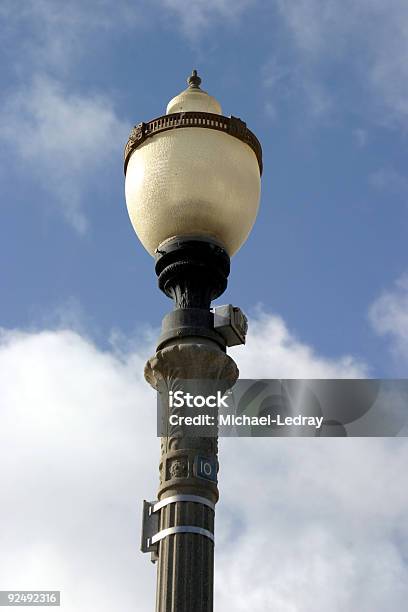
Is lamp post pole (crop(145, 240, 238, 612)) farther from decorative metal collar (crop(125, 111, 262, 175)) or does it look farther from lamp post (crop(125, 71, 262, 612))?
decorative metal collar (crop(125, 111, 262, 175))

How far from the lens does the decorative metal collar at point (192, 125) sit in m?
12.6

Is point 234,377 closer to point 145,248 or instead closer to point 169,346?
point 169,346

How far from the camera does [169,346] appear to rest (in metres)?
11.5

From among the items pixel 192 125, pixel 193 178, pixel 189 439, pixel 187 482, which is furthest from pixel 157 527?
pixel 192 125

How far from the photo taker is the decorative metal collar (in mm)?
12625

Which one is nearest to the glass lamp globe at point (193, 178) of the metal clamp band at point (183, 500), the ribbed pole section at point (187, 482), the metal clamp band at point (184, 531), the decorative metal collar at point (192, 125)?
the decorative metal collar at point (192, 125)

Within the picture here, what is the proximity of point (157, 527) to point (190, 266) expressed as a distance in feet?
9.96

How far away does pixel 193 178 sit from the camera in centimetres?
1212

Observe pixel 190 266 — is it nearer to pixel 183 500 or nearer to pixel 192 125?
pixel 192 125

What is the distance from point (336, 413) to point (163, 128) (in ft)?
13.8

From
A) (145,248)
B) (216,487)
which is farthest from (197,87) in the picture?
(216,487)

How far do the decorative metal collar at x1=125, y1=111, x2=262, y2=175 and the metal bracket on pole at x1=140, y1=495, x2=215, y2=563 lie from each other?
178 inches

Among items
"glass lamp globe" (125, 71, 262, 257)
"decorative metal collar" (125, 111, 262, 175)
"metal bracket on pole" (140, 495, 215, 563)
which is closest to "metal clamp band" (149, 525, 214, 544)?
"metal bracket on pole" (140, 495, 215, 563)

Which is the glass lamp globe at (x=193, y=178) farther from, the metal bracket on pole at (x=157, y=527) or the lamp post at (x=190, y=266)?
the metal bracket on pole at (x=157, y=527)
